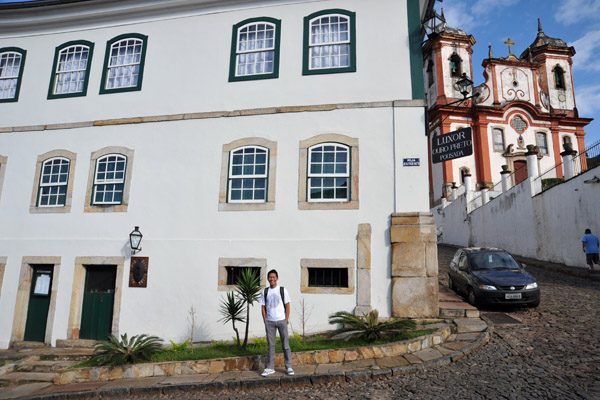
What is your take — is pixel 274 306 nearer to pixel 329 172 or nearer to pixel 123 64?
pixel 329 172

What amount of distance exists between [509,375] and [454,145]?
4.58 meters

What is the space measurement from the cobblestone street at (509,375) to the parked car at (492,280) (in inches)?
37.1

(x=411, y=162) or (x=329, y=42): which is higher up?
(x=329, y=42)

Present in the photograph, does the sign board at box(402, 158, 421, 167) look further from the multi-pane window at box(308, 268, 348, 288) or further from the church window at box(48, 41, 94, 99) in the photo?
the church window at box(48, 41, 94, 99)

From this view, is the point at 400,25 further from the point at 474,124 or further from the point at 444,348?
the point at 474,124

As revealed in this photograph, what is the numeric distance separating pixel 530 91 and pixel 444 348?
27395mm

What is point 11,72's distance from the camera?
Result: 10.8 meters

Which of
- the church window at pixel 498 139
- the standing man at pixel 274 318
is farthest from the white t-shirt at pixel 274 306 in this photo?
the church window at pixel 498 139

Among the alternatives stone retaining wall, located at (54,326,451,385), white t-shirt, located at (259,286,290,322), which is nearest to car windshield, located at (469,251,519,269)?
stone retaining wall, located at (54,326,451,385)

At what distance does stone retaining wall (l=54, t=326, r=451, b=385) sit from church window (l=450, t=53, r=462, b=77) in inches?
995

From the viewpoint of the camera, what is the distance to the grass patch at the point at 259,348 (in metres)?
6.41

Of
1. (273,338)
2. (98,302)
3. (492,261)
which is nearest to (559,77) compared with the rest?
(492,261)

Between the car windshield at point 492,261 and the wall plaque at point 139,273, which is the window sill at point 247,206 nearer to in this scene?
the wall plaque at point 139,273

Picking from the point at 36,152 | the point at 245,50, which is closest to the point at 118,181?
the point at 36,152
